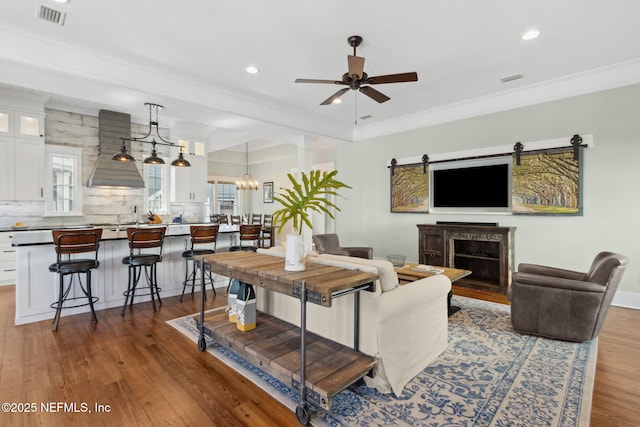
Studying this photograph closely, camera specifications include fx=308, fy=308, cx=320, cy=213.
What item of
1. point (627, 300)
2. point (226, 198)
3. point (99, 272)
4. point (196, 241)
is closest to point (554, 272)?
point (627, 300)

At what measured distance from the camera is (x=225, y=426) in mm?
1834

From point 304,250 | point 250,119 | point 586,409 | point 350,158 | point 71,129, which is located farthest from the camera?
point 350,158

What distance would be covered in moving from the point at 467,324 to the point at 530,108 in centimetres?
341

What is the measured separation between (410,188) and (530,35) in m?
3.12

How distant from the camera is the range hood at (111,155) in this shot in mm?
6207

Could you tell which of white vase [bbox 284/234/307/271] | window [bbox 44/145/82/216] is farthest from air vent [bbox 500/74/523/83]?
window [bbox 44/145/82/216]

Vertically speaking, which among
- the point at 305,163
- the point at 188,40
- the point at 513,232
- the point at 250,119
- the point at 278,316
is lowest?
the point at 278,316

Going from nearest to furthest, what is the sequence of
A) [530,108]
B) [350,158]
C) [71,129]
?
[530,108]
[71,129]
[350,158]

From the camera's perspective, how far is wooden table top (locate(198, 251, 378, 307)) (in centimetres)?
179

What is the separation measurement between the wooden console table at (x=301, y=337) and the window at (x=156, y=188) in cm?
527

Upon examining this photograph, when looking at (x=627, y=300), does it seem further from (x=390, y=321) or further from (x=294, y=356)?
(x=294, y=356)

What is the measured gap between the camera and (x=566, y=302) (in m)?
2.87

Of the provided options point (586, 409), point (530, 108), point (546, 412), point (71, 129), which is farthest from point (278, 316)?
point (71, 129)

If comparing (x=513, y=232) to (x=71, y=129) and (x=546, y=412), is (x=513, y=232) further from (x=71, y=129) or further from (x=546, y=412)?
(x=71, y=129)
